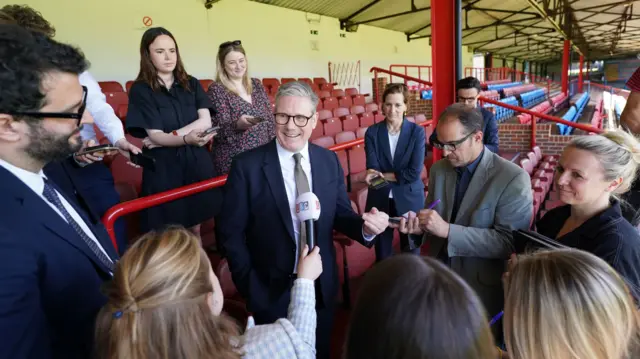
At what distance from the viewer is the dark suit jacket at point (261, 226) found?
171 cm

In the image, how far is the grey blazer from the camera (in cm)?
175

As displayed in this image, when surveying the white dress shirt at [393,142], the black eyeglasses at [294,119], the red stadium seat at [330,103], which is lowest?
the white dress shirt at [393,142]

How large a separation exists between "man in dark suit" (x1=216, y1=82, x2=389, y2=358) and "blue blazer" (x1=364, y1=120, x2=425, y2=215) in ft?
3.78

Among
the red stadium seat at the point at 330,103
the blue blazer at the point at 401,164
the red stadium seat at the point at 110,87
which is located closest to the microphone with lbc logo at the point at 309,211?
the blue blazer at the point at 401,164

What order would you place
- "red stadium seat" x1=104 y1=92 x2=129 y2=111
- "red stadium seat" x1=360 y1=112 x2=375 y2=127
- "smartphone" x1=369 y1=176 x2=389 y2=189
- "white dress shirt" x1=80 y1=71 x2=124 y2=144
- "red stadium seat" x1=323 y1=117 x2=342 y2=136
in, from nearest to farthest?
"smartphone" x1=369 y1=176 x2=389 y2=189 → "white dress shirt" x1=80 y1=71 x2=124 y2=144 → "red stadium seat" x1=104 y1=92 x2=129 y2=111 → "red stadium seat" x1=323 y1=117 x2=342 y2=136 → "red stadium seat" x1=360 y1=112 x2=375 y2=127

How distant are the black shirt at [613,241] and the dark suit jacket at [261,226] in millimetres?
861

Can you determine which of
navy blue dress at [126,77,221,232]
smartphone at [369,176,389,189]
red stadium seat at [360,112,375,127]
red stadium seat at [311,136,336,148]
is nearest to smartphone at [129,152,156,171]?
navy blue dress at [126,77,221,232]

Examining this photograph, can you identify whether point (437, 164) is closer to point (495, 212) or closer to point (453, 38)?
point (495, 212)

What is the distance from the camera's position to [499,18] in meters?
19.6

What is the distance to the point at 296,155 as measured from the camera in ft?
5.78

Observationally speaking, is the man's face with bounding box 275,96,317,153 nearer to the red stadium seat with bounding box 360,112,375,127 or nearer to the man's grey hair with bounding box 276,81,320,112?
the man's grey hair with bounding box 276,81,320,112

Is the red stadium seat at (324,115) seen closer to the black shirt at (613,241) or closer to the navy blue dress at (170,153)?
the navy blue dress at (170,153)

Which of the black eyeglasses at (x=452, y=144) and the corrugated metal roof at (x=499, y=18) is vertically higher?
the corrugated metal roof at (x=499, y=18)

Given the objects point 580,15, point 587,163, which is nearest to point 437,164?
point 587,163
